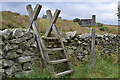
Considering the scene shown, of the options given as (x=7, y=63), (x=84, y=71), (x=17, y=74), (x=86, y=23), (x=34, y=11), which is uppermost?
(x=34, y=11)

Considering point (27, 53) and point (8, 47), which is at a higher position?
point (8, 47)

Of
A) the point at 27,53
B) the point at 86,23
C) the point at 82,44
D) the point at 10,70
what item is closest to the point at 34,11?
the point at 27,53

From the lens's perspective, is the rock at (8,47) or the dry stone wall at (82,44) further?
the dry stone wall at (82,44)

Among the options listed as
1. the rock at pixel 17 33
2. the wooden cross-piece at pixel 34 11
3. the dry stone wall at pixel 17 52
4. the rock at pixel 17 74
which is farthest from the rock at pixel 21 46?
the wooden cross-piece at pixel 34 11

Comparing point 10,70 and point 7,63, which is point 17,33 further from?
point 10,70

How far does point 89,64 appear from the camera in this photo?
5.93 m

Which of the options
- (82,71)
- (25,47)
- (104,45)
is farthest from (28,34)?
(104,45)

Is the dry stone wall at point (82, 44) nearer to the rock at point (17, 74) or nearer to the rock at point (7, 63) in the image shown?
the rock at point (17, 74)

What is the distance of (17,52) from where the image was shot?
399cm

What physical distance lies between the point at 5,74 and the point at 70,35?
9.75 feet

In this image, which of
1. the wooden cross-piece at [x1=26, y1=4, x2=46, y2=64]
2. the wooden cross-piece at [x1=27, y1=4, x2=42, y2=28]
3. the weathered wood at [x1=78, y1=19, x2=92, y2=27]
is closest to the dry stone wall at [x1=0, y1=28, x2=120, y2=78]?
the wooden cross-piece at [x1=26, y1=4, x2=46, y2=64]

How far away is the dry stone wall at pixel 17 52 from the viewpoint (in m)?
3.63

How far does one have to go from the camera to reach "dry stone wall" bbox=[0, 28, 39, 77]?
3635mm

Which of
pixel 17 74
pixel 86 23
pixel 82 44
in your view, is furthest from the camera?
pixel 82 44
